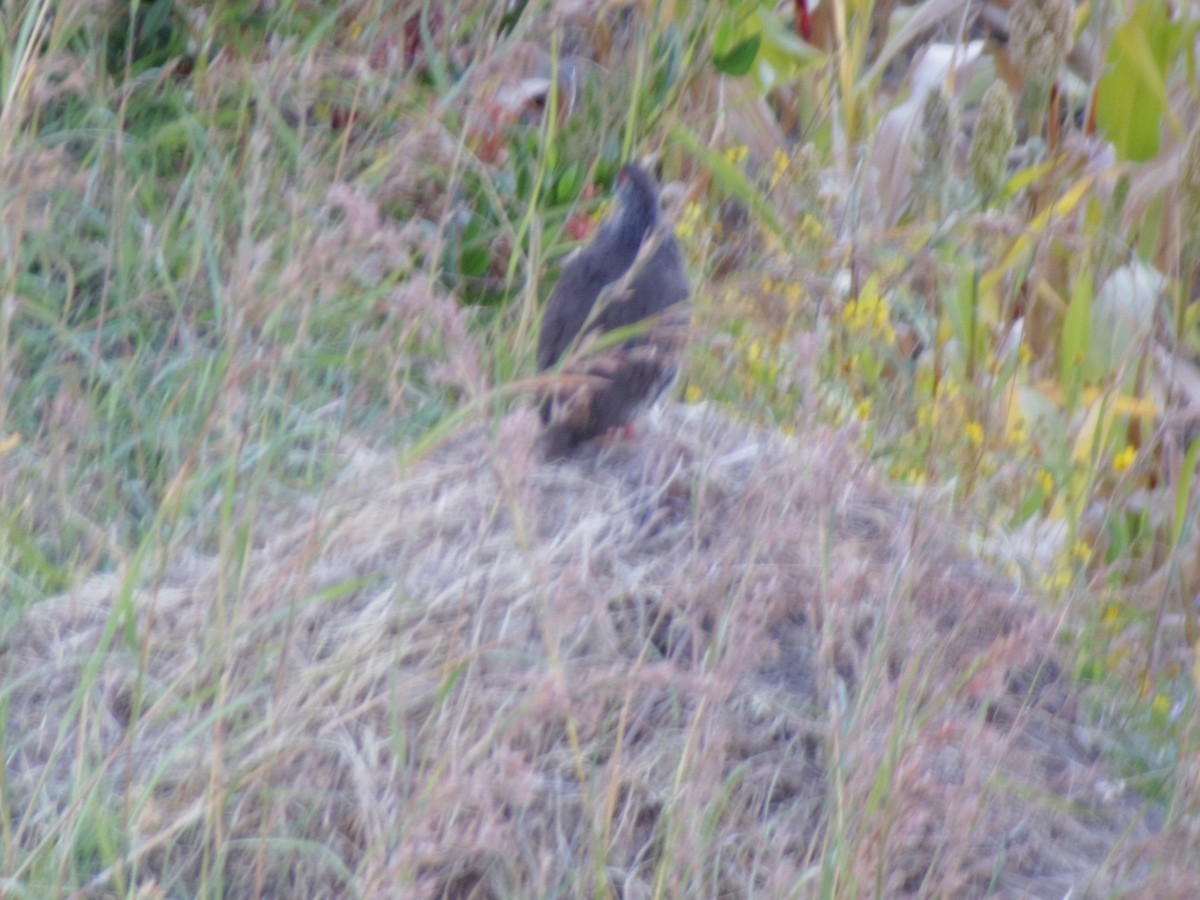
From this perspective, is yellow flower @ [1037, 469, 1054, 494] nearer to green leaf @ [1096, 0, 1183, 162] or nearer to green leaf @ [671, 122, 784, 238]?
green leaf @ [671, 122, 784, 238]

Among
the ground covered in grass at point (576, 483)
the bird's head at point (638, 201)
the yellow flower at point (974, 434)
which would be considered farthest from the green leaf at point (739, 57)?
the yellow flower at point (974, 434)

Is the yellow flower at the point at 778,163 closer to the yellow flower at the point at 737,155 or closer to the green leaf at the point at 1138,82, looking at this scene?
the yellow flower at the point at 737,155

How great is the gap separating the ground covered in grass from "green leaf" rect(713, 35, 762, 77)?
0.05 ft

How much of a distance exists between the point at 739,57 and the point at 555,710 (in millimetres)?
2088

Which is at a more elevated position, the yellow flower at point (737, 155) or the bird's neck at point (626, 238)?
the bird's neck at point (626, 238)

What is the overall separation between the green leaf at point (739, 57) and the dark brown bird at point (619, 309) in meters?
0.61

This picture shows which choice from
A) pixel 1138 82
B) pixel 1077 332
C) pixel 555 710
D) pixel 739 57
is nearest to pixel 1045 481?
pixel 1077 332

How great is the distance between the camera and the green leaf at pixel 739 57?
3146 millimetres

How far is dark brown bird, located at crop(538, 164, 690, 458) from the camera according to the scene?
7.77 ft

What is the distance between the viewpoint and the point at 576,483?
7.66 feet

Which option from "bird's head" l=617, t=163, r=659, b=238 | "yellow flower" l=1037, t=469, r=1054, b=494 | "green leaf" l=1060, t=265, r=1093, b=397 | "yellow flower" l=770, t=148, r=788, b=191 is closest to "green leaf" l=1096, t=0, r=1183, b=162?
"green leaf" l=1060, t=265, r=1093, b=397

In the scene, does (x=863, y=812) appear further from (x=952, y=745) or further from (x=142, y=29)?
(x=142, y=29)

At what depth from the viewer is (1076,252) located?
3.29 metres

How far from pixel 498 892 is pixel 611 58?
248 centimetres
